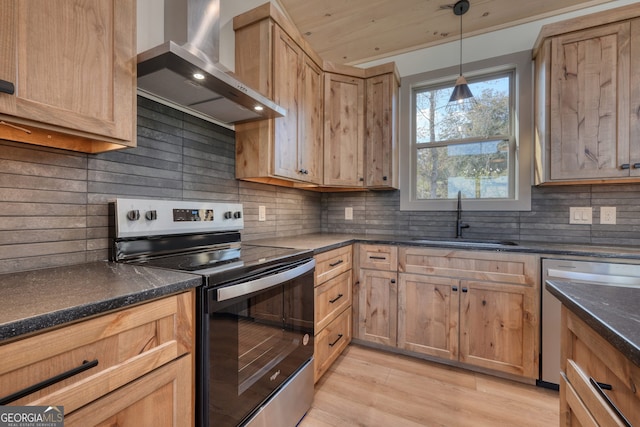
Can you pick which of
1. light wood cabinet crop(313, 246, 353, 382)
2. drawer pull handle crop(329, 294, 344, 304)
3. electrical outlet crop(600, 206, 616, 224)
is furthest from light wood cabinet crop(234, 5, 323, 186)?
electrical outlet crop(600, 206, 616, 224)

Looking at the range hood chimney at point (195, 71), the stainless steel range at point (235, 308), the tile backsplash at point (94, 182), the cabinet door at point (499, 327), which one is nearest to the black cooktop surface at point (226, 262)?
the stainless steel range at point (235, 308)

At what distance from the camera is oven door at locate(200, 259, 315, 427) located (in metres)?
0.98

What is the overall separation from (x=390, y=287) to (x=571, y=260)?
113 cm

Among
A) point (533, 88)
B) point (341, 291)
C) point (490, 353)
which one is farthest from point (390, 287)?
point (533, 88)

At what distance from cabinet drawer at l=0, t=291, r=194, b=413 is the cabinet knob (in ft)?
2.14

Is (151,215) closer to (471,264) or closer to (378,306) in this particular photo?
(378,306)

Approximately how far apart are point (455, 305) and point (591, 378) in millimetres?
1407

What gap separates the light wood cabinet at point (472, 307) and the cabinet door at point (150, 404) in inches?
65.3

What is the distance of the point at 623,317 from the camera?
60 centimetres

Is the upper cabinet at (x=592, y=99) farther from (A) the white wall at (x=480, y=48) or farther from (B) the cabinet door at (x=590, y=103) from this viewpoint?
(A) the white wall at (x=480, y=48)

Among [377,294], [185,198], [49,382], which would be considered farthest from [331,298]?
[49,382]

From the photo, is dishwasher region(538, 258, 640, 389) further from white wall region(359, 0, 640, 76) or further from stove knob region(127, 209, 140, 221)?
stove knob region(127, 209, 140, 221)

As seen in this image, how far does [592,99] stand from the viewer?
74.5 inches

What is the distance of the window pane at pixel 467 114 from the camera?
97.8 inches
